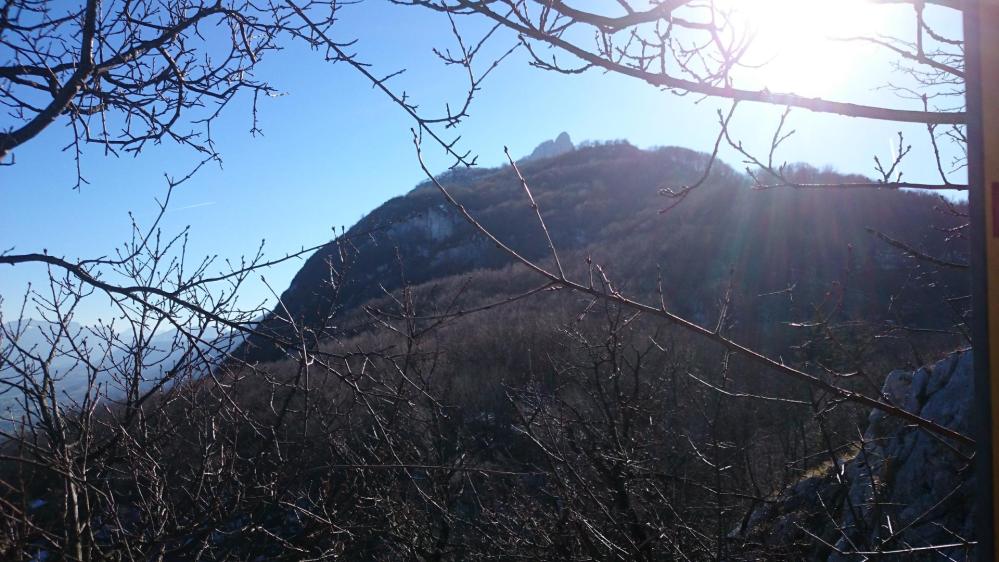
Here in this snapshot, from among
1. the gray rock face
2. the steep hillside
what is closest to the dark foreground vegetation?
the gray rock face

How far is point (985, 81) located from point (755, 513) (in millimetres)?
5558

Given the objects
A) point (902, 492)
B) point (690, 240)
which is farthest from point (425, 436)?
point (690, 240)

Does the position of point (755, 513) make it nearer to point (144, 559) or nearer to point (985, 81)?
point (144, 559)

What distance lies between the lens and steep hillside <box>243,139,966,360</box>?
63.6 ft

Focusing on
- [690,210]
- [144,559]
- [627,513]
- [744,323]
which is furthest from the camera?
[690,210]

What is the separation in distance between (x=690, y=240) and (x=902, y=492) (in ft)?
105

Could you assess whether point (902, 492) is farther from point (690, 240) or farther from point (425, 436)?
point (690, 240)

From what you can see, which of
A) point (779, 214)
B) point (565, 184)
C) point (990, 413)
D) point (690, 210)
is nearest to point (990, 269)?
point (990, 413)

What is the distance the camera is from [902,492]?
205 inches

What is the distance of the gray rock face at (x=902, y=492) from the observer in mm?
4410

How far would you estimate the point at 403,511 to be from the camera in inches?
209

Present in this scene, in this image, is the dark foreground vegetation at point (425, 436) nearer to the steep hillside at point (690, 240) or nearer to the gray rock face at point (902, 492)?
the gray rock face at point (902, 492)

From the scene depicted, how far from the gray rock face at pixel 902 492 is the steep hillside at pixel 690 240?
1095mm

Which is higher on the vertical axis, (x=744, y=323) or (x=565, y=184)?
(x=565, y=184)
